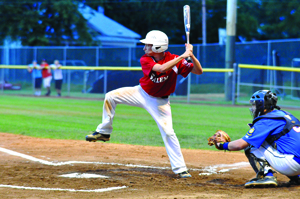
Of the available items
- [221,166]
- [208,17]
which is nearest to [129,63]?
[221,166]

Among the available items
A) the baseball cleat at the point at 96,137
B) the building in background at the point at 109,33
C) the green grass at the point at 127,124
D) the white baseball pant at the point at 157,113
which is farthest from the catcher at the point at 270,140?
the building in background at the point at 109,33

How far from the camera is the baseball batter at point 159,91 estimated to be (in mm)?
5305

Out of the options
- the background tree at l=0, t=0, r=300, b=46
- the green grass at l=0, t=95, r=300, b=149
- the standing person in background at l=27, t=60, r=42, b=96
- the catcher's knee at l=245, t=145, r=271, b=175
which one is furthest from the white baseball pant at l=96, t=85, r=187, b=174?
the background tree at l=0, t=0, r=300, b=46

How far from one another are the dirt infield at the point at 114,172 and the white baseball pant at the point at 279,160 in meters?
0.24

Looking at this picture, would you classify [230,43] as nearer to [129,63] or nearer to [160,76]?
[129,63]

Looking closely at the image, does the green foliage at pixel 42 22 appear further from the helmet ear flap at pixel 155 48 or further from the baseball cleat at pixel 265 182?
the baseball cleat at pixel 265 182

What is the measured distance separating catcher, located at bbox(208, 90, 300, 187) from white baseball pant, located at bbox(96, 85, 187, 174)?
2.96 ft

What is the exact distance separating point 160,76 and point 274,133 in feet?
5.60

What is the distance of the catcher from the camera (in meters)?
4.45

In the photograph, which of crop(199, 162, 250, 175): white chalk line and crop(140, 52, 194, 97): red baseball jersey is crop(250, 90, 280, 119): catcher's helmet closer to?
crop(140, 52, 194, 97): red baseball jersey

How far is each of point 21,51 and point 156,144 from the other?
21.7 metres

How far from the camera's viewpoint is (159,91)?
546 centimetres

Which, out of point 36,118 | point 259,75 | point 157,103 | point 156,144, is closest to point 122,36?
point 259,75

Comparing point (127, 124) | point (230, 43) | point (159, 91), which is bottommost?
point (127, 124)
